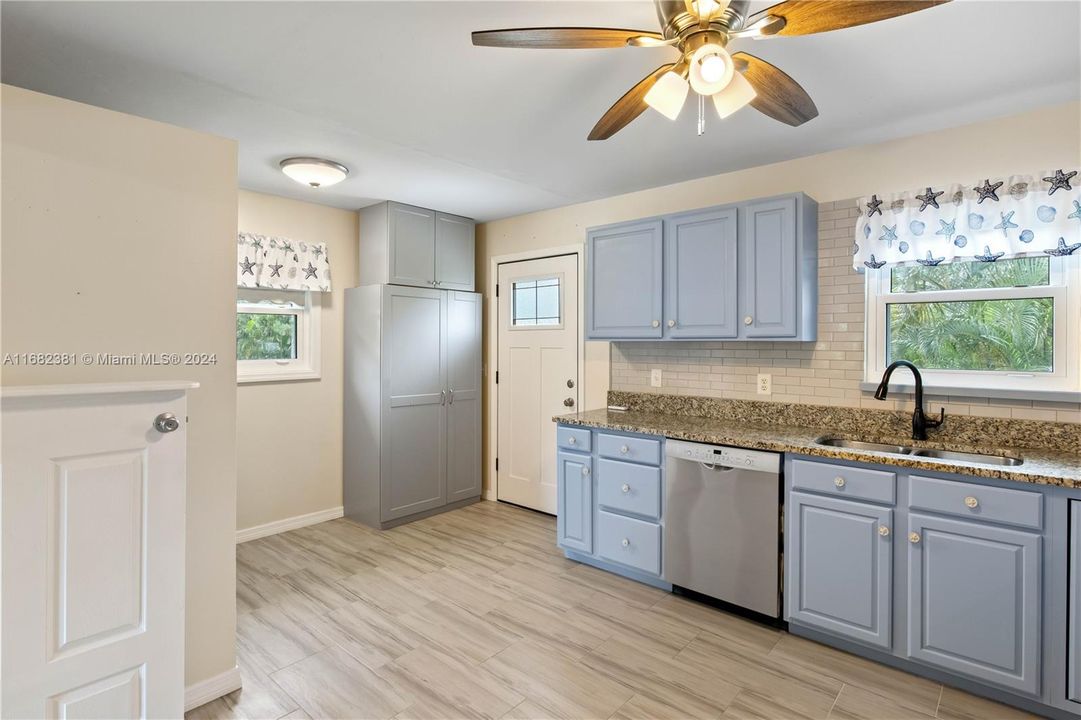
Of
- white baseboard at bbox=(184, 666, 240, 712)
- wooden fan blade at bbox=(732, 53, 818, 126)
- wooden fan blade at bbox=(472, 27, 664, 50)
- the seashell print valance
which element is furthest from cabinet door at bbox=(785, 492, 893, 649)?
white baseboard at bbox=(184, 666, 240, 712)

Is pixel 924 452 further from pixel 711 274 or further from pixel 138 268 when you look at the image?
pixel 138 268

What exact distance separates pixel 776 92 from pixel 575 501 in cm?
233

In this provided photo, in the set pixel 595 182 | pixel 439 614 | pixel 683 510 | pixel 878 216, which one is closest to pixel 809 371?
pixel 878 216

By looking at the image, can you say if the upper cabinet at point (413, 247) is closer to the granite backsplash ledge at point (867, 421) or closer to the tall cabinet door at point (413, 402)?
the tall cabinet door at point (413, 402)

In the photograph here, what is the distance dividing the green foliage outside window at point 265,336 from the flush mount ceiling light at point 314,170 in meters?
1.12

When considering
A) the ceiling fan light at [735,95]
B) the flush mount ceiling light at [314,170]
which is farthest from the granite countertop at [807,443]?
the flush mount ceiling light at [314,170]

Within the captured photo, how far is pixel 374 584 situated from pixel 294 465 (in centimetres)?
131

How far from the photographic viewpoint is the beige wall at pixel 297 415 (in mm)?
3615

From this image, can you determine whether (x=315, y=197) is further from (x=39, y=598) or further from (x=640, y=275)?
(x=39, y=598)

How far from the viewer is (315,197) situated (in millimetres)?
3768

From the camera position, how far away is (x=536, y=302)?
4254 millimetres

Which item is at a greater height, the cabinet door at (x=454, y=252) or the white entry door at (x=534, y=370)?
the cabinet door at (x=454, y=252)

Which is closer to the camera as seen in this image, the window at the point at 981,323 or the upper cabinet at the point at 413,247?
the window at the point at 981,323

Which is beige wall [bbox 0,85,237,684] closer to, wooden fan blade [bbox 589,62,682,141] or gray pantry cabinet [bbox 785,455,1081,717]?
wooden fan blade [bbox 589,62,682,141]
